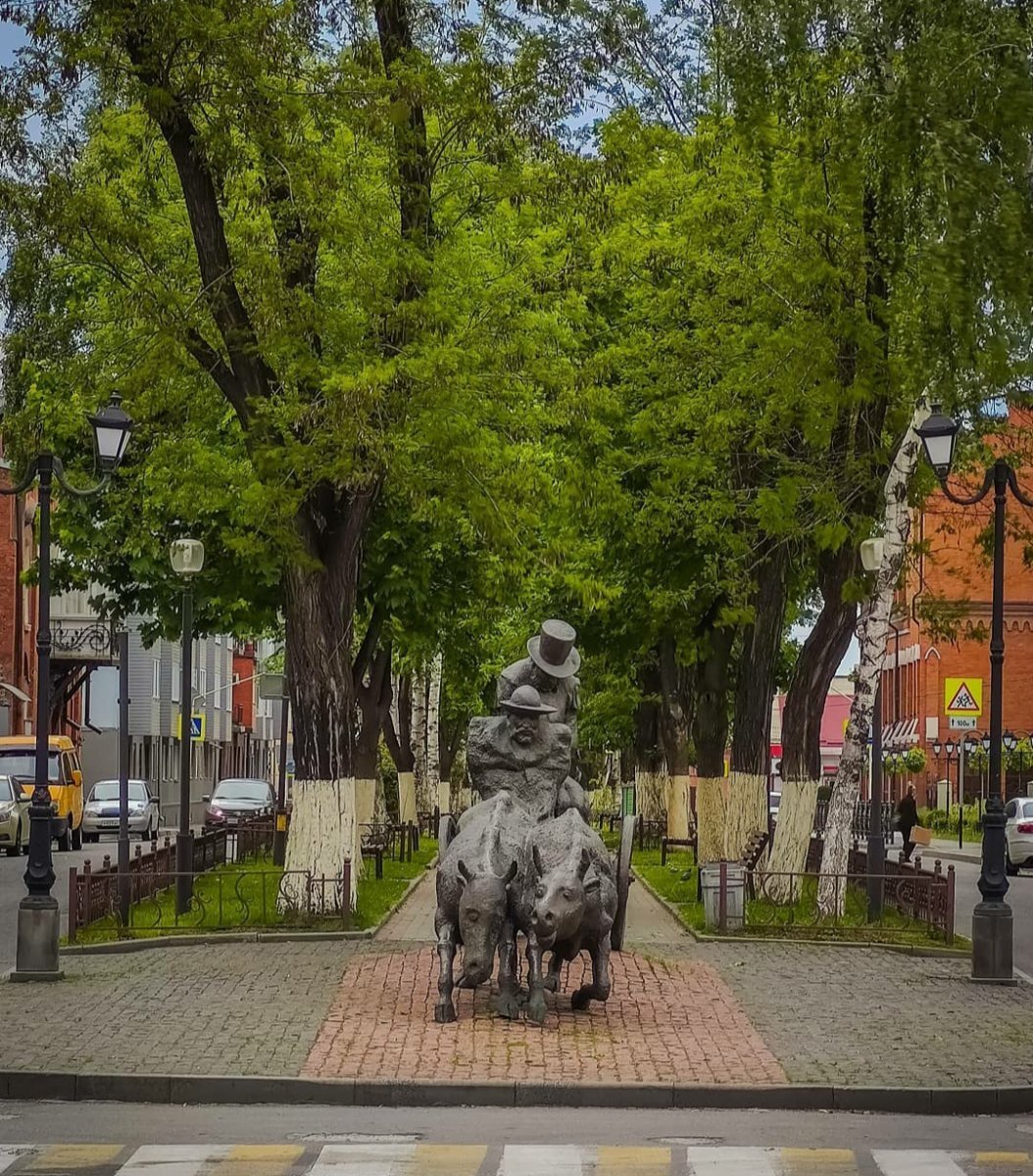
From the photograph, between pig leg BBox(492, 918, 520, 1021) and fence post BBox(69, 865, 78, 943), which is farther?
fence post BBox(69, 865, 78, 943)

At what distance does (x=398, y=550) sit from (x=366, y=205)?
1139cm

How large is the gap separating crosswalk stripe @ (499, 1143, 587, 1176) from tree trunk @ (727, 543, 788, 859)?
797 inches

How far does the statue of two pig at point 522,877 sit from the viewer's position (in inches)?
587

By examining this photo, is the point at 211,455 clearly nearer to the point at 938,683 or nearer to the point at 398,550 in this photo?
the point at 398,550

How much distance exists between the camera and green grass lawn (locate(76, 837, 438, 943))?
72.7 feet

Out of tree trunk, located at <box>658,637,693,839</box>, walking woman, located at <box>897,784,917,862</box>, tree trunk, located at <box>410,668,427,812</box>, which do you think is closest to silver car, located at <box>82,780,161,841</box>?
tree trunk, located at <box>410,668,427,812</box>

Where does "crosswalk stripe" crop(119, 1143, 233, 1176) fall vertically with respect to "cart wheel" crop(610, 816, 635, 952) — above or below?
below

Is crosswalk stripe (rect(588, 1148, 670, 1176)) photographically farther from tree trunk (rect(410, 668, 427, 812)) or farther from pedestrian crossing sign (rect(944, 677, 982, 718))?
tree trunk (rect(410, 668, 427, 812))

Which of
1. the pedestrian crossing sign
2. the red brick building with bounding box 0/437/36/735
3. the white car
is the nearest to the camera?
the pedestrian crossing sign

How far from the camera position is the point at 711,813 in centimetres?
3569

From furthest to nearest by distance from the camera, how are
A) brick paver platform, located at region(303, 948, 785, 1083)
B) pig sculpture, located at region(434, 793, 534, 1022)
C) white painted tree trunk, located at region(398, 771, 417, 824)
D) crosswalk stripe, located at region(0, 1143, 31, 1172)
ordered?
white painted tree trunk, located at region(398, 771, 417, 824) → pig sculpture, located at region(434, 793, 534, 1022) → brick paver platform, located at region(303, 948, 785, 1083) → crosswalk stripe, located at region(0, 1143, 31, 1172)

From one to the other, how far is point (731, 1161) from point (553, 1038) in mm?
4033

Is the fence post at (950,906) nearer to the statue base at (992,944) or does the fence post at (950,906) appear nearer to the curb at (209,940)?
the statue base at (992,944)

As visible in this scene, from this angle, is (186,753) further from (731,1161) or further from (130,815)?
(130,815)
